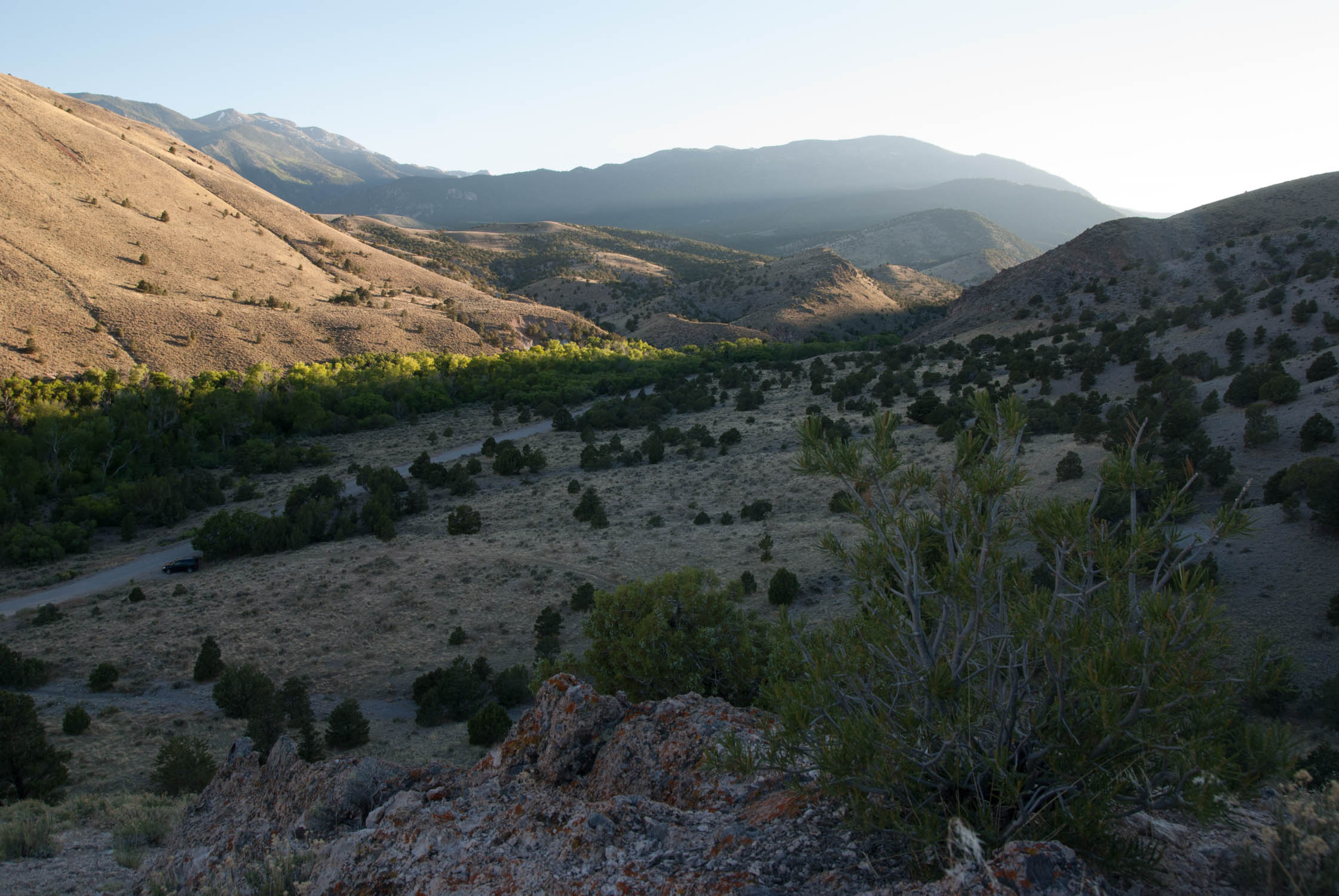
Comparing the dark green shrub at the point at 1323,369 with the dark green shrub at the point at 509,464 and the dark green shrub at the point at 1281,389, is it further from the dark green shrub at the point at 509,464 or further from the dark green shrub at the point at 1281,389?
the dark green shrub at the point at 509,464

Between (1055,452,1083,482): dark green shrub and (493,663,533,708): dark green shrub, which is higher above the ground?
(1055,452,1083,482): dark green shrub

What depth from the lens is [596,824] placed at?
15.6ft

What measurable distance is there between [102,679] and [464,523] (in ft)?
39.4

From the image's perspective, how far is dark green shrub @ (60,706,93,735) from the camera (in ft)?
48.9

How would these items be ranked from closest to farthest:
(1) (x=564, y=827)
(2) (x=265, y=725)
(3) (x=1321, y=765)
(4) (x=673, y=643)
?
(1) (x=564, y=827) < (3) (x=1321, y=765) < (4) (x=673, y=643) < (2) (x=265, y=725)

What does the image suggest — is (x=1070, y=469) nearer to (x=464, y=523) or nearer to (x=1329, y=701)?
(x=1329, y=701)

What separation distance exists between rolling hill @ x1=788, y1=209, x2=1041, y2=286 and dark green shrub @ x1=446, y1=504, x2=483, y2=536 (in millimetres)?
133520

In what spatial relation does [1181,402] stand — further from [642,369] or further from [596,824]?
[642,369]

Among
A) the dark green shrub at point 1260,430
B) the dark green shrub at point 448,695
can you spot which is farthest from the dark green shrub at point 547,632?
the dark green shrub at point 1260,430

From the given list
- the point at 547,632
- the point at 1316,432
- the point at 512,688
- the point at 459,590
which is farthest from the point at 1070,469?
the point at 459,590

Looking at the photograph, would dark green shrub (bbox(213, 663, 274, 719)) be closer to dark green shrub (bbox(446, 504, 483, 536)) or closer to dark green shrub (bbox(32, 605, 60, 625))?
dark green shrub (bbox(32, 605, 60, 625))

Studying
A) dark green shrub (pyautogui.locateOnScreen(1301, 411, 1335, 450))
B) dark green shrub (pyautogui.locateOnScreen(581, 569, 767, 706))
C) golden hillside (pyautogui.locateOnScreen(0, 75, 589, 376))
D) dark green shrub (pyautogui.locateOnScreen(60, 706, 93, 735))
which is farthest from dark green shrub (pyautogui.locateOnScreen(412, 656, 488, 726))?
golden hillside (pyautogui.locateOnScreen(0, 75, 589, 376))

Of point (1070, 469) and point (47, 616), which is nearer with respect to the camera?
point (47, 616)

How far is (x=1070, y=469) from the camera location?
73.4ft
